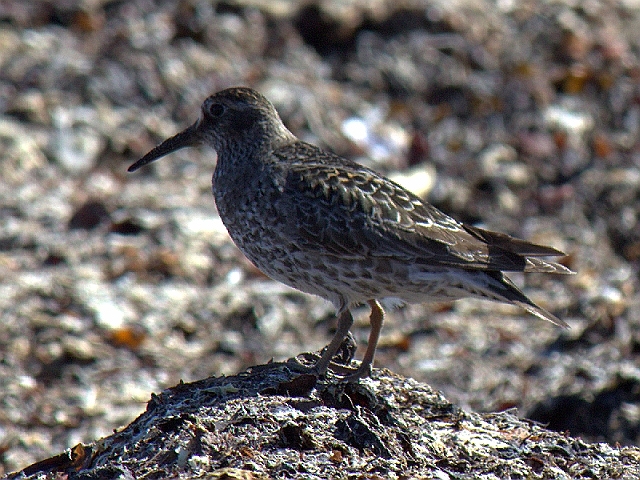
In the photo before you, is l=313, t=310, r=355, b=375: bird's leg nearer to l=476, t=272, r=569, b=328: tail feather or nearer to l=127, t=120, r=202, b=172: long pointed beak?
l=476, t=272, r=569, b=328: tail feather

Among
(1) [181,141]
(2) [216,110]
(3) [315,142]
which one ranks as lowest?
(3) [315,142]

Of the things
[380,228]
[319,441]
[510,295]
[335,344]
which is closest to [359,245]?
[380,228]

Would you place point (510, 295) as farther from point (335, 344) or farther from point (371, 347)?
point (335, 344)

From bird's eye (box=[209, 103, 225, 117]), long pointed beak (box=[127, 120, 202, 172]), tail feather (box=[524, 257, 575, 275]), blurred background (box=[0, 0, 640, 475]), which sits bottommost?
blurred background (box=[0, 0, 640, 475])

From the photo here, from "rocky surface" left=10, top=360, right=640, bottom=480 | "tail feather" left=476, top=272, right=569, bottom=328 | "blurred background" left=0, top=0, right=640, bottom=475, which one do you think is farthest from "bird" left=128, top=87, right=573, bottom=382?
"blurred background" left=0, top=0, right=640, bottom=475

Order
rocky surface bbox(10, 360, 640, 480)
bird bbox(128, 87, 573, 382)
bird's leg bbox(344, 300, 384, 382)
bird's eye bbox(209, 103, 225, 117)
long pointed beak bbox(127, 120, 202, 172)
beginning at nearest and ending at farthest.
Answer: rocky surface bbox(10, 360, 640, 480), bird's leg bbox(344, 300, 384, 382), bird bbox(128, 87, 573, 382), bird's eye bbox(209, 103, 225, 117), long pointed beak bbox(127, 120, 202, 172)

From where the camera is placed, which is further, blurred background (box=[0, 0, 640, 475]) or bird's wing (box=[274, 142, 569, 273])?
blurred background (box=[0, 0, 640, 475])

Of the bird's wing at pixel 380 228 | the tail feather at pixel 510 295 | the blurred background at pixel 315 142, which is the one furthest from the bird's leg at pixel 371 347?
the blurred background at pixel 315 142

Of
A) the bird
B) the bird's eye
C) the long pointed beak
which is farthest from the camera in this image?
the long pointed beak
